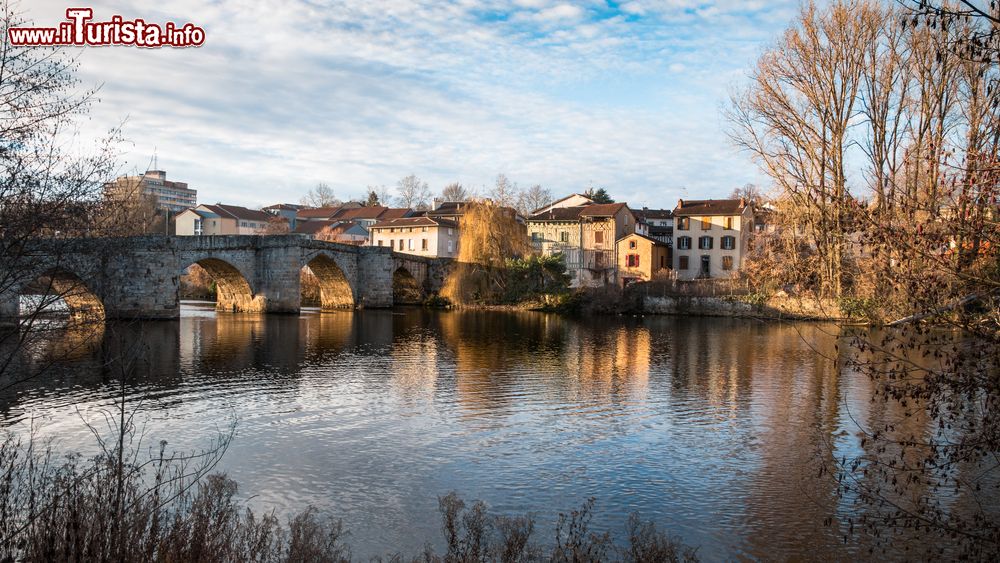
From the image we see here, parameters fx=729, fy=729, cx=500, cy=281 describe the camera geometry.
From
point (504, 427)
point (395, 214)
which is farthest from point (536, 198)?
point (504, 427)

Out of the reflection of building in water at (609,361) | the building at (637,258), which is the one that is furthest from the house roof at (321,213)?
the reflection of building in water at (609,361)

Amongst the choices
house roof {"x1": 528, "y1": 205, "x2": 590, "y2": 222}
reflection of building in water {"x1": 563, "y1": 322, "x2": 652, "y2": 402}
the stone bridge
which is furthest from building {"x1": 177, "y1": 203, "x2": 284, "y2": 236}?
reflection of building in water {"x1": 563, "y1": 322, "x2": 652, "y2": 402}

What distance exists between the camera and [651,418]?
48.1ft

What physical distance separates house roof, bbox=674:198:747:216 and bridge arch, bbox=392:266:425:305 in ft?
75.2

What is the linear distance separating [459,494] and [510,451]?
2.27 m

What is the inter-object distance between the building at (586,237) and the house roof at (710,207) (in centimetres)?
457

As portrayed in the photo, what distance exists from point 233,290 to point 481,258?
16.9 meters

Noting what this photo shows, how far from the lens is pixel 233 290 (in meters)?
43.8

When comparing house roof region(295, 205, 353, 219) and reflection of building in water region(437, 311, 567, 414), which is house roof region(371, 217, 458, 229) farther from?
reflection of building in water region(437, 311, 567, 414)

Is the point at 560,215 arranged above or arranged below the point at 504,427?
above

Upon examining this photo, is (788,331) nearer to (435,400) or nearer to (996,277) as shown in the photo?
(435,400)

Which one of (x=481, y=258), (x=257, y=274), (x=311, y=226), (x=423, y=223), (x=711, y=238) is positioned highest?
(x=311, y=226)

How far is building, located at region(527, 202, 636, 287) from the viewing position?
60625mm

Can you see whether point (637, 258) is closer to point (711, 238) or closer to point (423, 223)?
point (711, 238)
